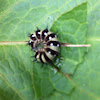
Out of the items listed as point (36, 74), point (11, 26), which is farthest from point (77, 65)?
point (11, 26)

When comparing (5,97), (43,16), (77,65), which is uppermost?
(43,16)

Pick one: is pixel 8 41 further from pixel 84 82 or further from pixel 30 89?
pixel 84 82

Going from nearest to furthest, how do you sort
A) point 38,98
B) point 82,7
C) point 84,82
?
point 82,7 → point 84,82 → point 38,98

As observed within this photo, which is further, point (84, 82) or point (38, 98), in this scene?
point (38, 98)

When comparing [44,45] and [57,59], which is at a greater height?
[44,45]
